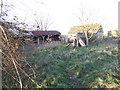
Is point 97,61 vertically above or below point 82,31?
below

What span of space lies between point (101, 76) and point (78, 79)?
33.4 inches

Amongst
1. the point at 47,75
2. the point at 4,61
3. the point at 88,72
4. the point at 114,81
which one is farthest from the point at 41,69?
the point at 4,61

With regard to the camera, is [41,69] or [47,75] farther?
[41,69]

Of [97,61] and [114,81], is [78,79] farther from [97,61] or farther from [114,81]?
[97,61]

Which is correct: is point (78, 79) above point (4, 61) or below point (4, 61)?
below

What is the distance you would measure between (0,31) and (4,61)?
397 millimetres

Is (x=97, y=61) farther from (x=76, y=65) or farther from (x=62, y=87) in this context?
(x=62, y=87)

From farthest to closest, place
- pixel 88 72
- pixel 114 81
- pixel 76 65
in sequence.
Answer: pixel 76 65
pixel 88 72
pixel 114 81

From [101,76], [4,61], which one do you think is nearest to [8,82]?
[4,61]

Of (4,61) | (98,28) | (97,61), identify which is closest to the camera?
(4,61)

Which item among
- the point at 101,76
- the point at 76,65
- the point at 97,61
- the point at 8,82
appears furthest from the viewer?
the point at 97,61

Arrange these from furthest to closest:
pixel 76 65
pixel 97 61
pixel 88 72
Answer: pixel 97 61 < pixel 76 65 < pixel 88 72

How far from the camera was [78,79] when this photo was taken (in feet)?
13.2

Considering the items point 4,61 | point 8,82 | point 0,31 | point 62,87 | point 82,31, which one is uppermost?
point 82,31
